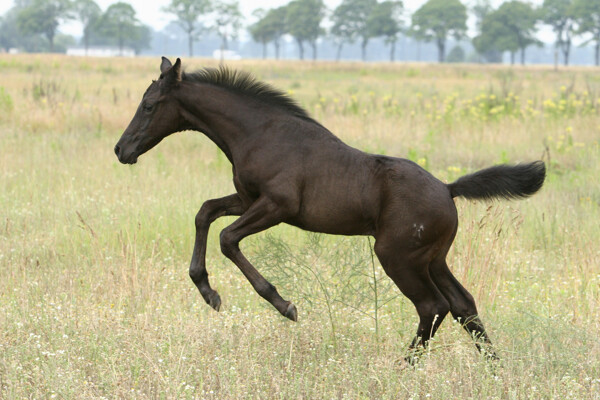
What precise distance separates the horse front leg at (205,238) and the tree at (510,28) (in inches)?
4411

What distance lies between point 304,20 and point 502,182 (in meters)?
127

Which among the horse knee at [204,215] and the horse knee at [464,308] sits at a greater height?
the horse knee at [204,215]

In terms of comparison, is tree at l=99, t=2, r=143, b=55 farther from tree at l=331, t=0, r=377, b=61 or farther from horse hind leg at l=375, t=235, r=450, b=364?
horse hind leg at l=375, t=235, r=450, b=364

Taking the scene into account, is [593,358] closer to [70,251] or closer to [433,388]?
[433,388]

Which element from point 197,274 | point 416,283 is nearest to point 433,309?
point 416,283

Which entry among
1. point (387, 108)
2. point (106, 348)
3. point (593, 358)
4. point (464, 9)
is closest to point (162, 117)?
point (106, 348)

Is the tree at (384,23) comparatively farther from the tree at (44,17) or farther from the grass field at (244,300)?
the grass field at (244,300)

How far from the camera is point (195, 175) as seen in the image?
10609 mm

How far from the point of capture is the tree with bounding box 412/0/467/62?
12131cm

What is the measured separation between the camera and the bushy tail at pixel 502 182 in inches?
185

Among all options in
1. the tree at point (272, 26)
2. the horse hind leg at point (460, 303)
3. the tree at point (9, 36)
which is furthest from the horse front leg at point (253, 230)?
the tree at point (9, 36)

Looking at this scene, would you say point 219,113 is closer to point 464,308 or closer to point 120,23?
point 464,308

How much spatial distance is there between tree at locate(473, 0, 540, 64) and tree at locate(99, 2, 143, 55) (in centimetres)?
5774

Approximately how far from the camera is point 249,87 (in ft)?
15.5
